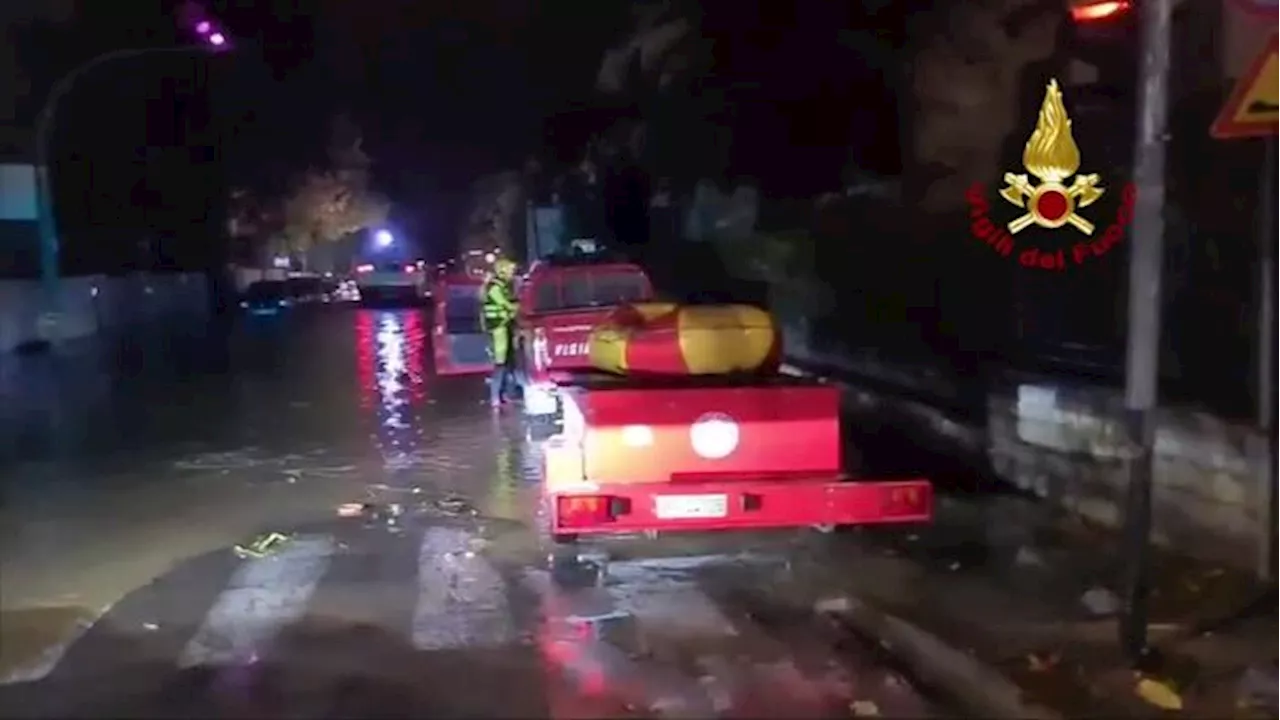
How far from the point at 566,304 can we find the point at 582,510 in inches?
339

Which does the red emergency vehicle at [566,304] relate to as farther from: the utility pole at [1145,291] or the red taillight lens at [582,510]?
the utility pole at [1145,291]

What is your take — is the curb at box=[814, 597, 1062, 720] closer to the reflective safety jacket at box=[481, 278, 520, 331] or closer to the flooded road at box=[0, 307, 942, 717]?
the flooded road at box=[0, 307, 942, 717]

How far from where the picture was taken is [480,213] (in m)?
92.8

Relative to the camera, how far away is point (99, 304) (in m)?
50.0

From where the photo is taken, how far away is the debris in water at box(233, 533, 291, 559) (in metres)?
12.2

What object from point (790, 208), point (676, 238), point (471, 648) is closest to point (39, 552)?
point (471, 648)

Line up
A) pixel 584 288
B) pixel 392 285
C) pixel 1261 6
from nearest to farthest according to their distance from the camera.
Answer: pixel 1261 6 < pixel 584 288 < pixel 392 285

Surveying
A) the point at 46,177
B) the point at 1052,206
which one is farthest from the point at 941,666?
the point at 46,177

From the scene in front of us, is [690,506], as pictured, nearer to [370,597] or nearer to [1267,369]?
[370,597]

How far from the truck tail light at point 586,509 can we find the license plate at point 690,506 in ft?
0.74

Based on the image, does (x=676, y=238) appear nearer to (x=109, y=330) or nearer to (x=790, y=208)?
(x=790, y=208)

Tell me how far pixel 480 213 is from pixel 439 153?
3.79 meters

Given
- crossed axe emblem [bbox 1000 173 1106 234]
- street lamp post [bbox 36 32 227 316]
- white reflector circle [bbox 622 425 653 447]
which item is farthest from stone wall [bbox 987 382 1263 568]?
street lamp post [bbox 36 32 227 316]

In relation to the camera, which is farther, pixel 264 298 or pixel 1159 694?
pixel 264 298
